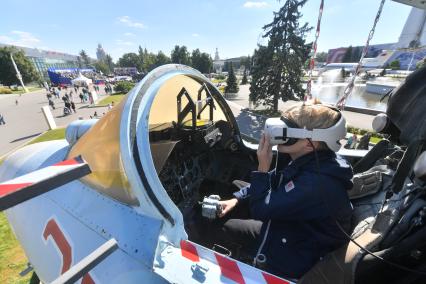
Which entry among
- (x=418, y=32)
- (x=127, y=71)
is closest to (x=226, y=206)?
(x=418, y=32)

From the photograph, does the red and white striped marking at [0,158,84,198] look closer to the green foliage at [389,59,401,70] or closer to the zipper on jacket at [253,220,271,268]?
the zipper on jacket at [253,220,271,268]

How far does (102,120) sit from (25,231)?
48.0 inches

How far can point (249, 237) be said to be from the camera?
68.5 inches

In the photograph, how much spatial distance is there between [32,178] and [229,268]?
971 mm

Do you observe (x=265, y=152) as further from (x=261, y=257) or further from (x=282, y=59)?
(x=282, y=59)

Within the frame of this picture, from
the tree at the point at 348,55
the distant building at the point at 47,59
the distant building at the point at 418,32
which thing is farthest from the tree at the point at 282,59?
the distant building at the point at 47,59

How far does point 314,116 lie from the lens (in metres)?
1.22

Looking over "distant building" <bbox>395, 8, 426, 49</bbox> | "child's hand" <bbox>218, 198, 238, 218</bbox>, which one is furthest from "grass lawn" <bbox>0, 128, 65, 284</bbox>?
"distant building" <bbox>395, 8, 426, 49</bbox>

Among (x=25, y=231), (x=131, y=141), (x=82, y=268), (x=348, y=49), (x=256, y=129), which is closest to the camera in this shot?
(x=82, y=268)

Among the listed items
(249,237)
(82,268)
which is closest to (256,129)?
(249,237)

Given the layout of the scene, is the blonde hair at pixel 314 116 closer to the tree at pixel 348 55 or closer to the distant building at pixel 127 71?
the tree at pixel 348 55

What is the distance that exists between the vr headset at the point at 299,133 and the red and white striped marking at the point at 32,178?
982 mm

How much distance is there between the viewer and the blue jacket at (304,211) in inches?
45.7

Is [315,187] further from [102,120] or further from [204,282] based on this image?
[102,120]
